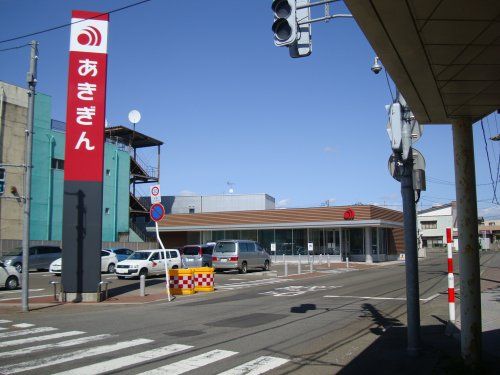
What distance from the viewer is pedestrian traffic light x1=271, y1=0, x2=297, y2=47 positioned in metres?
7.62

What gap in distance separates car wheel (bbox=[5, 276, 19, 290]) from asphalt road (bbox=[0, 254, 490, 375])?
7375 mm

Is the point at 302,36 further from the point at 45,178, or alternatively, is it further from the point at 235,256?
the point at 45,178

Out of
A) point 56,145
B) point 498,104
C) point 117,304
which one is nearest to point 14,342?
point 117,304

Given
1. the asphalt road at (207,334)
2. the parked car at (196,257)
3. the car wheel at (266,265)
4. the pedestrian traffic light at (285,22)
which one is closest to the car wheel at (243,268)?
the parked car at (196,257)

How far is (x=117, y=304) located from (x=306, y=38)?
10.2 m

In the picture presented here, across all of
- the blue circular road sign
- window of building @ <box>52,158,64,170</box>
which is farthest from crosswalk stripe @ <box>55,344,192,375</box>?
window of building @ <box>52,158,64,170</box>

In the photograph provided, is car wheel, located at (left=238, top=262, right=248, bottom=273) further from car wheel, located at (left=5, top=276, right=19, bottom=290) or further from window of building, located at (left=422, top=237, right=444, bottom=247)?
window of building, located at (left=422, top=237, right=444, bottom=247)

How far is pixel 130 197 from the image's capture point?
162 ft

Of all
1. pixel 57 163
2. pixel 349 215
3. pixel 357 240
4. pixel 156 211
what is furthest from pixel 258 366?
pixel 357 240

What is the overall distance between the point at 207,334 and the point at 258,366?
2779mm

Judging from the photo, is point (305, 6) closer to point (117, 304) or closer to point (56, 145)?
point (117, 304)

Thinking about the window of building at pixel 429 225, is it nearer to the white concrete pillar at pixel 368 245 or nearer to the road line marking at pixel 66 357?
the white concrete pillar at pixel 368 245

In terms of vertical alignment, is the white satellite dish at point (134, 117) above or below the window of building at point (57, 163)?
above

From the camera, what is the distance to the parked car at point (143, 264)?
24.9 m
